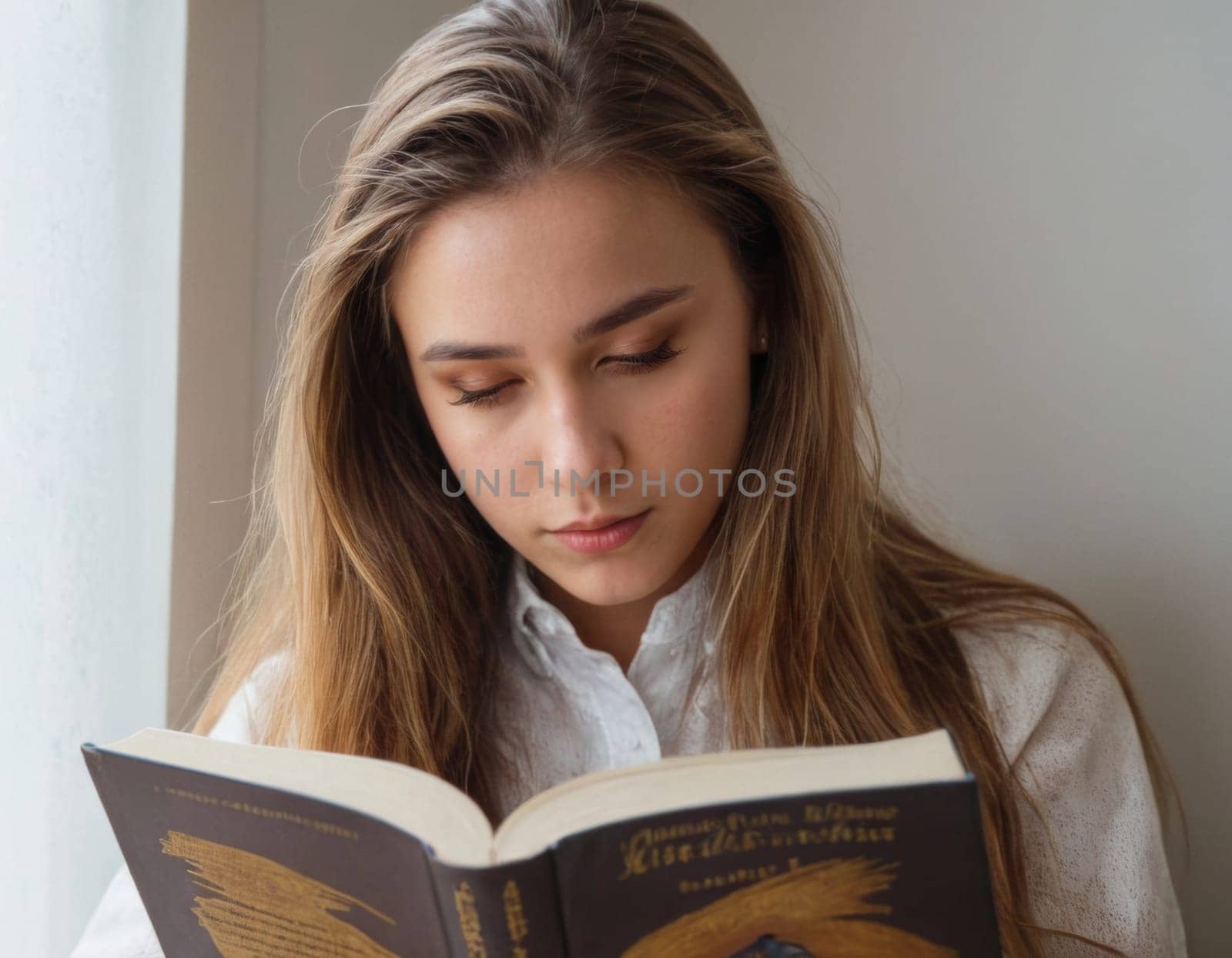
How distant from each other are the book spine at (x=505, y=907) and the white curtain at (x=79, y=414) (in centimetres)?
72

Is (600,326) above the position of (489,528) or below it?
above

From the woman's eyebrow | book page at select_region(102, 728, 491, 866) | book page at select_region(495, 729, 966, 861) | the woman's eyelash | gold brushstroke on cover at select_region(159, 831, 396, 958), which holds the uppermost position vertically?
the woman's eyebrow

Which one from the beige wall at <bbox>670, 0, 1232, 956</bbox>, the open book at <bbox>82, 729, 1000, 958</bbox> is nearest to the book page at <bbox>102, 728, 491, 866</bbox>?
the open book at <bbox>82, 729, 1000, 958</bbox>

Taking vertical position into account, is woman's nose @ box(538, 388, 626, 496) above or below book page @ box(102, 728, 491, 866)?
above

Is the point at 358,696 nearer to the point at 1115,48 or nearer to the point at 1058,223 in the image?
the point at 1058,223

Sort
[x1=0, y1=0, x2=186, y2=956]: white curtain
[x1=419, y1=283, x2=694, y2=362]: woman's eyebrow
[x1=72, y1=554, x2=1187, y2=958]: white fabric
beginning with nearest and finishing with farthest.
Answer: [x1=419, y1=283, x2=694, y2=362]: woman's eyebrow < [x1=72, y1=554, x2=1187, y2=958]: white fabric < [x1=0, y1=0, x2=186, y2=956]: white curtain

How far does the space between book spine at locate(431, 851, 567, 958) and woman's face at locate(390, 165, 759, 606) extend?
354 millimetres

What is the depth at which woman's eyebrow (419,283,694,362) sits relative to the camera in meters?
0.86

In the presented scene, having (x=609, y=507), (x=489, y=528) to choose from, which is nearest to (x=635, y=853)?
(x=609, y=507)

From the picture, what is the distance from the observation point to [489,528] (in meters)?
1.17

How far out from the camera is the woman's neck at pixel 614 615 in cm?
112

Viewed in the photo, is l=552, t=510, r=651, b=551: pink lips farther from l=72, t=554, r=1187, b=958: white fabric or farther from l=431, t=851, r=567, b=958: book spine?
l=431, t=851, r=567, b=958: book spine

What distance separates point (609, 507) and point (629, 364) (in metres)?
0.11

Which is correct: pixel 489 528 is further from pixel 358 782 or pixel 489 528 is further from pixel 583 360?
pixel 358 782
